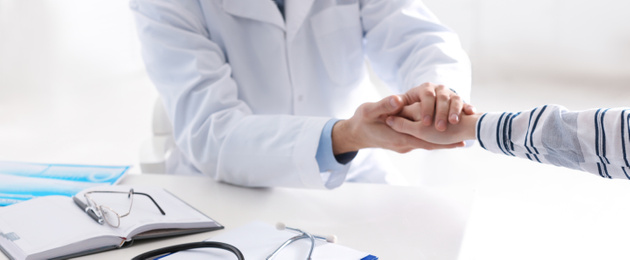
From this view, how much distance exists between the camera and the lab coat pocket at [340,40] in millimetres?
1313

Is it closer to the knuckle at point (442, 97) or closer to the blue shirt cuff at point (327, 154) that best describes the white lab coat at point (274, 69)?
the blue shirt cuff at point (327, 154)

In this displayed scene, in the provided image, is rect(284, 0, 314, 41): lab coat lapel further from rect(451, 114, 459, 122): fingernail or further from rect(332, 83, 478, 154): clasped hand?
rect(451, 114, 459, 122): fingernail

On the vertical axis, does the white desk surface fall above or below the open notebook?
below

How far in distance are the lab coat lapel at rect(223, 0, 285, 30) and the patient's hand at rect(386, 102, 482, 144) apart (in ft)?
1.32

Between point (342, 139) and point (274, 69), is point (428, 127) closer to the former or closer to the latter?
point (342, 139)

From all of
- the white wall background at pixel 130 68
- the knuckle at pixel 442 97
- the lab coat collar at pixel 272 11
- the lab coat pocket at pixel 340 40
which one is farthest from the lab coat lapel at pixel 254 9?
the white wall background at pixel 130 68

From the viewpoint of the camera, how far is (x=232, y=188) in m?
1.06

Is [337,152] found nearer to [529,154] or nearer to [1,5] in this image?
[529,154]

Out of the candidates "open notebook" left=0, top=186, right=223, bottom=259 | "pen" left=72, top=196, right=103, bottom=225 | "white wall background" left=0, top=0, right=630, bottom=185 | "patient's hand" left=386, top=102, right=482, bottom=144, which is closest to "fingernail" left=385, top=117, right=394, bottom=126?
"patient's hand" left=386, top=102, right=482, bottom=144

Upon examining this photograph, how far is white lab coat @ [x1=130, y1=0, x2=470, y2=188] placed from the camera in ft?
3.49

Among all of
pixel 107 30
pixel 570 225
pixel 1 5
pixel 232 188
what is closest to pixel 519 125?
pixel 570 225

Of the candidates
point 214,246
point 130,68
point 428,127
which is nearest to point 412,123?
point 428,127

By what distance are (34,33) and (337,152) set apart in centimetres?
251

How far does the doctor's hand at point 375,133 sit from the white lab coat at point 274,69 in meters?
0.05
